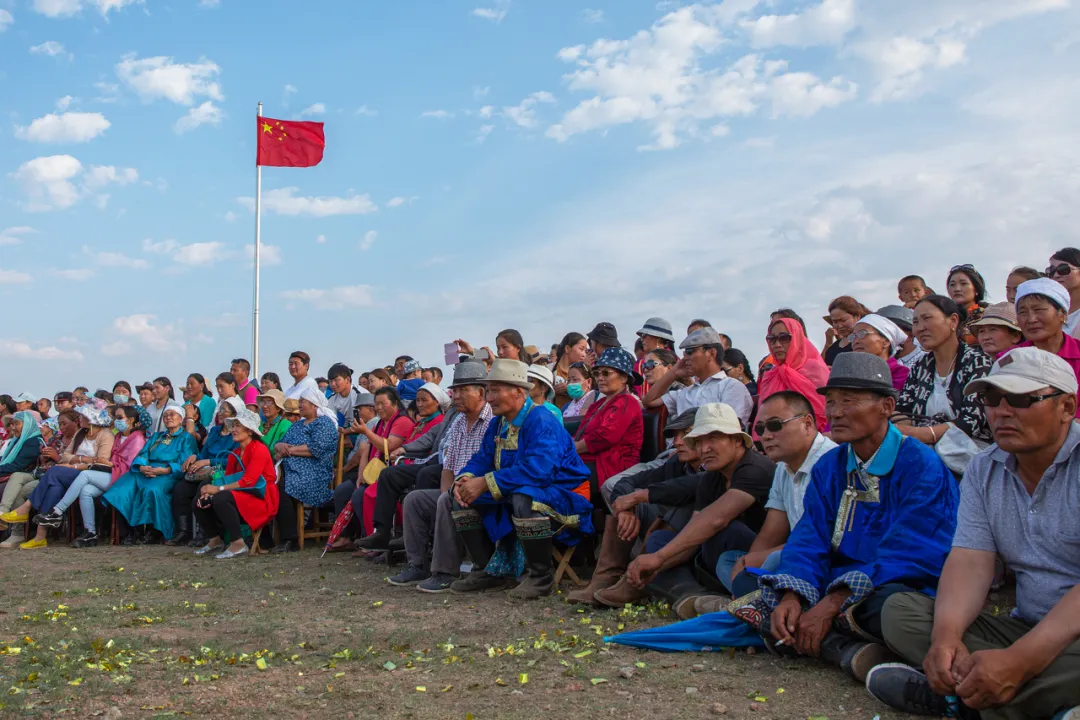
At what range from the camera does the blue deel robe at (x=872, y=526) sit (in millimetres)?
4285

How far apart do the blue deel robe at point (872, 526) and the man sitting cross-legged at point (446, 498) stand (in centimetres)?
363

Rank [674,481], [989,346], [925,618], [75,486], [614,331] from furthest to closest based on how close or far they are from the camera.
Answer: [75,486] → [614,331] → [674,481] → [989,346] → [925,618]

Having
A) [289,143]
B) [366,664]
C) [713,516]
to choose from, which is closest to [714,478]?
[713,516]

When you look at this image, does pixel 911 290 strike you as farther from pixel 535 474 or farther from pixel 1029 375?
pixel 1029 375

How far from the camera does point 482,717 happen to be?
3889 millimetres

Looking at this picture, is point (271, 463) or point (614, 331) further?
point (271, 463)

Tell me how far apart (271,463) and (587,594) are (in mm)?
5434

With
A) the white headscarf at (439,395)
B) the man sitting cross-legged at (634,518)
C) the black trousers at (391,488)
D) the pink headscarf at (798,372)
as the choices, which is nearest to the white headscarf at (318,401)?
the white headscarf at (439,395)

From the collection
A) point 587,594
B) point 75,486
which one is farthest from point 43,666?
point 75,486

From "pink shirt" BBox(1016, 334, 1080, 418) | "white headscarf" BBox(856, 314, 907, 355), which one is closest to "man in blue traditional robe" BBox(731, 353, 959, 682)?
"pink shirt" BBox(1016, 334, 1080, 418)

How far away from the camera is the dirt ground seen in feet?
13.3

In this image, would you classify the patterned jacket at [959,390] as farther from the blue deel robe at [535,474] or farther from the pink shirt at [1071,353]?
the blue deel robe at [535,474]

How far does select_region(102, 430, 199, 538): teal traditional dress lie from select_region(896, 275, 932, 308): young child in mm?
8818

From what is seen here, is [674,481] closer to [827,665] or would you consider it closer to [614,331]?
[827,665]
